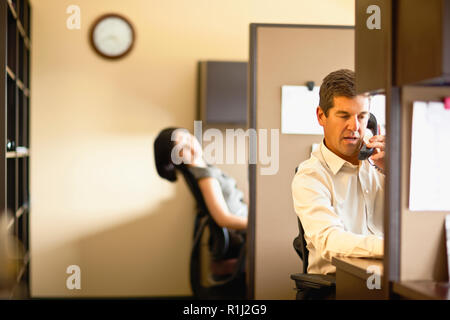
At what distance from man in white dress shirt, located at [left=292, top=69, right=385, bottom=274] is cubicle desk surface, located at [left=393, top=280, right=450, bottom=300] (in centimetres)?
49

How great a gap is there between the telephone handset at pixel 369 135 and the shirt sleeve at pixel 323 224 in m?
0.15

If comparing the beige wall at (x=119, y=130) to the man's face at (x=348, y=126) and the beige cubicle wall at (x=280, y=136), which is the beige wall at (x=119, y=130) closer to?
the beige cubicle wall at (x=280, y=136)

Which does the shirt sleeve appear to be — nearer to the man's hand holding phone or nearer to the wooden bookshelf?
the man's hand holding phone

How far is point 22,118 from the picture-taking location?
3854mm

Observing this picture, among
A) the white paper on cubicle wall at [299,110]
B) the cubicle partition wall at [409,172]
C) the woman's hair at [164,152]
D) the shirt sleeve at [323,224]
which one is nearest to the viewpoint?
the cubicle partition wall at [409,172]

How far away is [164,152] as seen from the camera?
334 cm

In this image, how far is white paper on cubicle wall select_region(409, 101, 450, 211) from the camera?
1.40m

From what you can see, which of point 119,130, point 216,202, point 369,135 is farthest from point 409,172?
point 119,130

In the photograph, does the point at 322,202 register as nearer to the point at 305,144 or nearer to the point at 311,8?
the point at 305,144

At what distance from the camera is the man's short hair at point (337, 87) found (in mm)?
2129

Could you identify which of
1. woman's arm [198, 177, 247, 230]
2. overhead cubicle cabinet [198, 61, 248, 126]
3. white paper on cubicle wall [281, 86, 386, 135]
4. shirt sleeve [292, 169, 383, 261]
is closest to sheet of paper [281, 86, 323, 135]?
white paper on cubicle wall [281, 86, 386, 135]

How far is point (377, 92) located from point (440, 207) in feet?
1.05

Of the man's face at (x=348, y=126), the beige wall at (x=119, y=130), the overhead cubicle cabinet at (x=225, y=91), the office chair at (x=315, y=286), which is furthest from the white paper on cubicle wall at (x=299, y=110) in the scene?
the beige wall at (x=119, y=130)

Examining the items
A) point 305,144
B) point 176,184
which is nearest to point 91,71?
point 176,184
